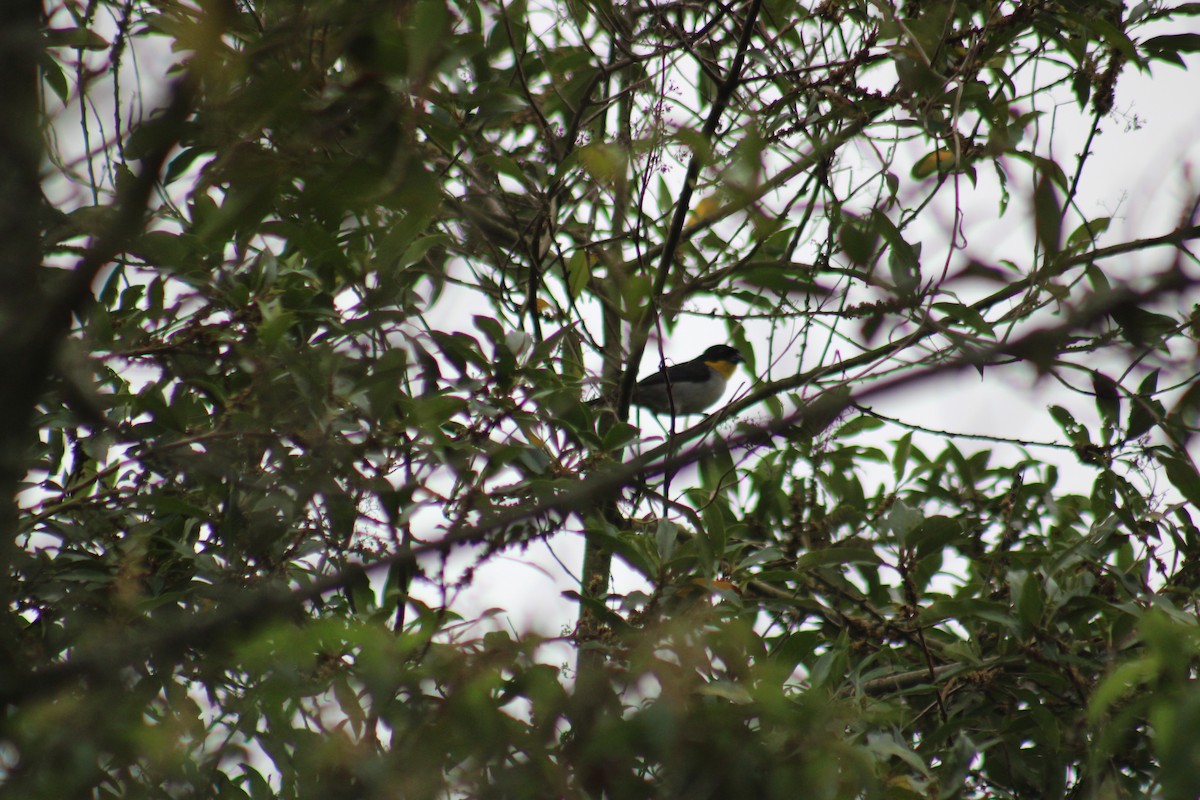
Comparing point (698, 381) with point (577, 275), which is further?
point (698, 381)

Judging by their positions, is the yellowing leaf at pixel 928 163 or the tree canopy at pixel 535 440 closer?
the tree canopy at pixel 535 440

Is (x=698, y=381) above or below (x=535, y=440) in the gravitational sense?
above

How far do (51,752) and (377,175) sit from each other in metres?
0.82

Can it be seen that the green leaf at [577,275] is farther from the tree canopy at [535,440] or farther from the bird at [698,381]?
the bird at [698,381]

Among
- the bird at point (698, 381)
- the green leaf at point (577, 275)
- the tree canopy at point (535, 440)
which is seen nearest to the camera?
the tree canopy at point (535, 440)

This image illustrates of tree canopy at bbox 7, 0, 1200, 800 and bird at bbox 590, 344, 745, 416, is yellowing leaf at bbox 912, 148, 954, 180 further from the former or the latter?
bird at bbox 590, 344, 745, 416

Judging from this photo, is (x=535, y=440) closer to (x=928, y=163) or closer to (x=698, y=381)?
(x=928, y=163)

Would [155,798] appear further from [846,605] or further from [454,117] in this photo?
[846,605]

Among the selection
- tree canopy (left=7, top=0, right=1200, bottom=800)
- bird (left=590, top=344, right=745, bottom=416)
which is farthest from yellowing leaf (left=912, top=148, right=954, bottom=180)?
bird (left=590, top=344, right=745, bottom=416)

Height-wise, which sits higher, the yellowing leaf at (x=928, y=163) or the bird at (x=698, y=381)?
the bird at (x=698, y=381)

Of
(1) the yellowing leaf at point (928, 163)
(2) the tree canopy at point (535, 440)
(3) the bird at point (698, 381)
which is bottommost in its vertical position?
(2) the tree canopy at point (535, 440)

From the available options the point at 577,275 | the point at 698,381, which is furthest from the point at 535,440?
the point at 698,381

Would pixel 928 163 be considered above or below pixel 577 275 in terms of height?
above

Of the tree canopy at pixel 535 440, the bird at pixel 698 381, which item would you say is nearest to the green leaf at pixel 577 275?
the tree canopy at pixel 535 440
